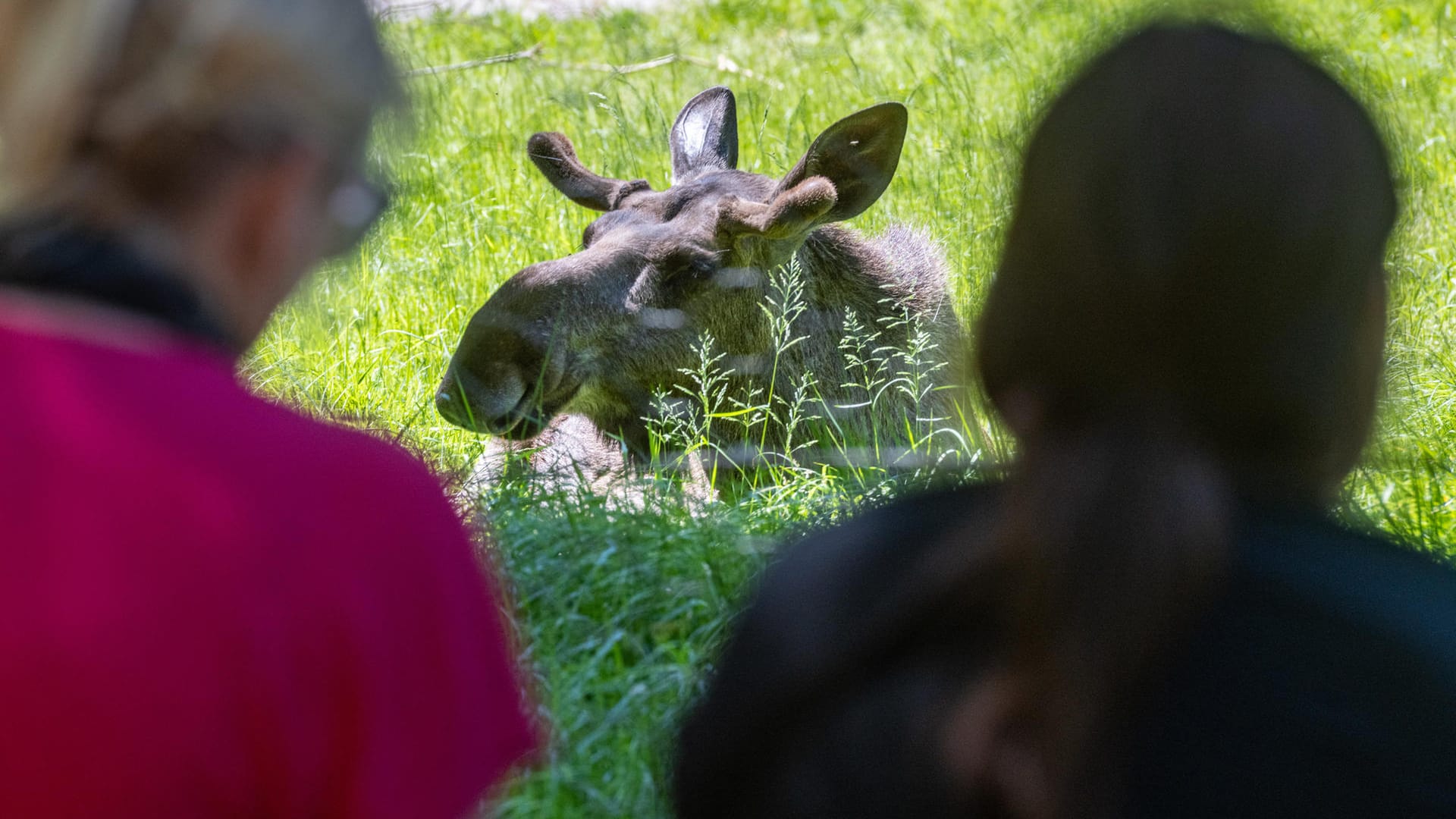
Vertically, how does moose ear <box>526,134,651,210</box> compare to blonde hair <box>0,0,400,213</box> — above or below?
below

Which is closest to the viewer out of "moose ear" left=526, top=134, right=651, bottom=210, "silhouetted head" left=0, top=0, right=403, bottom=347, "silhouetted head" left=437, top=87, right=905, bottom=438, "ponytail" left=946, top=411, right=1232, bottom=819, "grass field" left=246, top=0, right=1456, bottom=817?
"silhouetted head" left=0, top=0, right=403, bottom=347

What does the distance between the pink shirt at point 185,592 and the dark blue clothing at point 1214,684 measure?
0.54 meters

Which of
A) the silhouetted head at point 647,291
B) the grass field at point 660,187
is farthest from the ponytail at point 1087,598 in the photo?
the silhouetted head at point 647,291

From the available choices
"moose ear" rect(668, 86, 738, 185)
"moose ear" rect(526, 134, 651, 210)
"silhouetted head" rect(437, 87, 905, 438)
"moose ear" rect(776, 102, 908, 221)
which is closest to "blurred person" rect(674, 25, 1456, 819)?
"silhouetted head" rect(437, 87, 905, 438)

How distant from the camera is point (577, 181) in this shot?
5.60 meters

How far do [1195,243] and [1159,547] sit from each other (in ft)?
1.17

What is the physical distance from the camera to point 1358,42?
882cm

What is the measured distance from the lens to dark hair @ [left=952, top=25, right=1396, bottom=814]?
172cm

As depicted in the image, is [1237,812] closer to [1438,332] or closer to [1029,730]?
[1029,730]

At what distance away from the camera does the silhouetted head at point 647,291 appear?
468cm

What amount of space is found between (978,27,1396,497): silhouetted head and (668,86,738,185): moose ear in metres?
3.93

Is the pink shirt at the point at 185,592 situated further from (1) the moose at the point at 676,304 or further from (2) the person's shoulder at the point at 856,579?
(1) the moose at the point at 676,304

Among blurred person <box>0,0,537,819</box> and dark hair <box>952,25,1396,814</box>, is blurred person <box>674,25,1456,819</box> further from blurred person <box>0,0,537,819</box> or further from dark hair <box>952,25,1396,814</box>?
blurred person <box>0,0,537,819</box>

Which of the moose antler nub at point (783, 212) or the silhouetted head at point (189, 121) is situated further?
the moose antler nub at point (783, 212)
